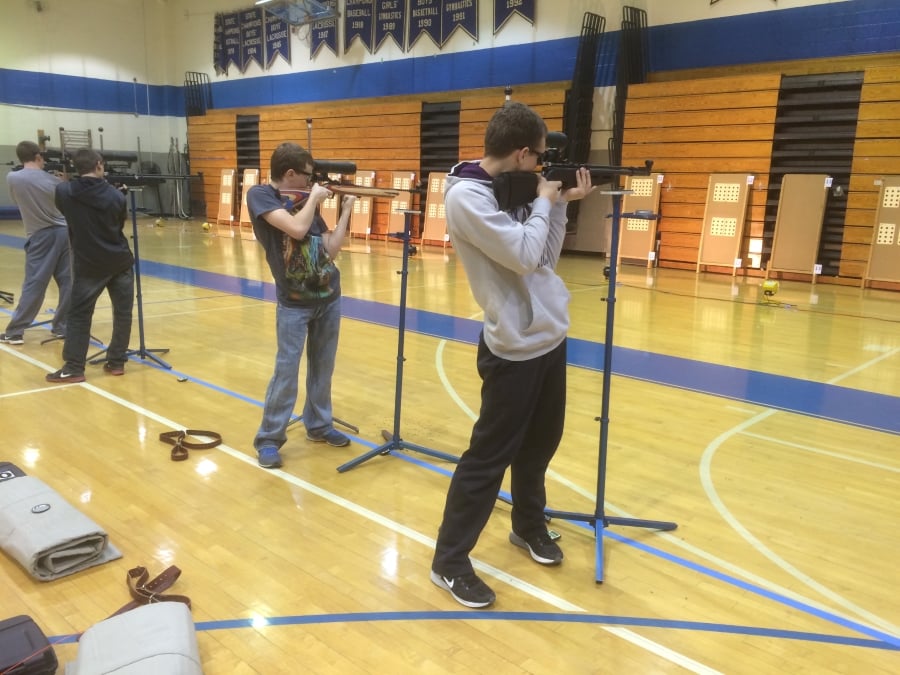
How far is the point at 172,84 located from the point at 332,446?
2054cm

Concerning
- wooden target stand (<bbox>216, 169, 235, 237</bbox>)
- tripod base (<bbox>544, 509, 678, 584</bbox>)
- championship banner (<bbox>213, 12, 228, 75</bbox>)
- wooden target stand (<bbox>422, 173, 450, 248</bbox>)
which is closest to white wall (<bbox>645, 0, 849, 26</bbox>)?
wooden target stand (<bbox>422, 173, 450, 248</bbox>)

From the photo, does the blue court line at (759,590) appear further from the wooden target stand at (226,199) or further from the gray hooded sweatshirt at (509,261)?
the wooden target stand at (226,199)

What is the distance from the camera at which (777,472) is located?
11.4 feet

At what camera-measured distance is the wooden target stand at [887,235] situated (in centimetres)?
928

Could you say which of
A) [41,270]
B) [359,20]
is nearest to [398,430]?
[41,270]

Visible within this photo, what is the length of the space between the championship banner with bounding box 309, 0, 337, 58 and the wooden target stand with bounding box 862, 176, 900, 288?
11977 mm

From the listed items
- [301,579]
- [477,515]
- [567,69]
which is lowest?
[301,579]

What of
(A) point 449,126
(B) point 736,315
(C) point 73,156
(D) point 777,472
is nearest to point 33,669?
(D) point 777,472

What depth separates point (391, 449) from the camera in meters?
3.69

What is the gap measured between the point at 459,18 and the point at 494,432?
527 inches

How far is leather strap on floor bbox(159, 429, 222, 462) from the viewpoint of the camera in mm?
3525

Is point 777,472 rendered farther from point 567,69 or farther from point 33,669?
point 567,69

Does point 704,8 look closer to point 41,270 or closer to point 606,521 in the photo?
point 41,270

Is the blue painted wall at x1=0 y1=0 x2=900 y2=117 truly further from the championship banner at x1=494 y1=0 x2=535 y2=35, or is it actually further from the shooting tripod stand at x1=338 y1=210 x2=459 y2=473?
the shooting tripod stand at x1=338 y1=210 x2=459 y2=473
